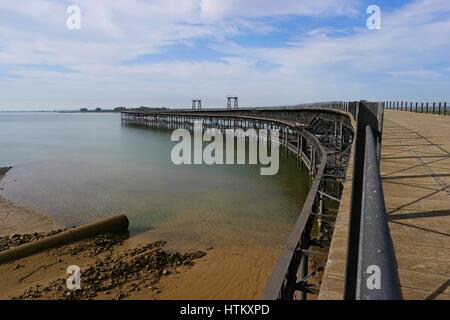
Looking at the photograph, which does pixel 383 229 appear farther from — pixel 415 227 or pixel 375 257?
pixel 415 227

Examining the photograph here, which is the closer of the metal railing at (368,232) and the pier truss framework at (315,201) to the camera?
the metal railing at (368,232)

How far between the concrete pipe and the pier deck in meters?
11.3

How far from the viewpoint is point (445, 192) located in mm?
4977

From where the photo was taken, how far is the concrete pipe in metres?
12.0

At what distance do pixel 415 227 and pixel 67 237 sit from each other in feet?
42.9

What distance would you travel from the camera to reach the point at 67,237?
13.3 metres

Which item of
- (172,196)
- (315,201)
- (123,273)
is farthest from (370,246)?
(172,196)

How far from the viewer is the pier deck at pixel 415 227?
2.65 meters

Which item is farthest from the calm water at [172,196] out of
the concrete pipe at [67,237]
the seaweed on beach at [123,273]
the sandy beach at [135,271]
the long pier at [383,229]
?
the long pier at [383,229]

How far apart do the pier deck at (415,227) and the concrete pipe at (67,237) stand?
1130 cm

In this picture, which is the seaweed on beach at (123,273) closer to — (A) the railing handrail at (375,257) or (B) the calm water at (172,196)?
(B) the calm water at (172,196)
